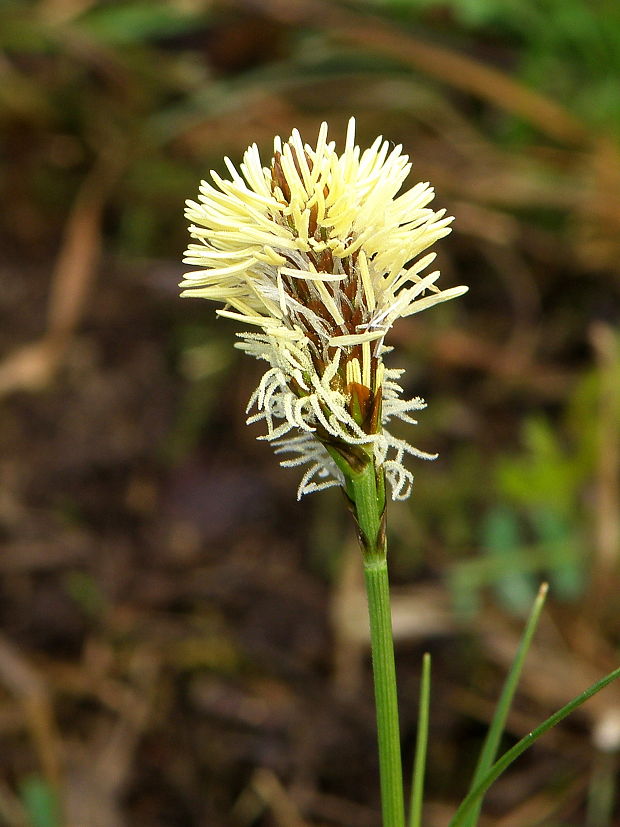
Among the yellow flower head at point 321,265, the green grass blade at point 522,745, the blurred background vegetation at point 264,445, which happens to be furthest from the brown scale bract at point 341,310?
the blurred background vegetation at point 264,445

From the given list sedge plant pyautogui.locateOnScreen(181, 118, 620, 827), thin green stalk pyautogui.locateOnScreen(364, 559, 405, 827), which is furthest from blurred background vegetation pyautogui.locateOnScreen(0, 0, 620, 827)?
sedge plant pyautogui.locateOnScreen(181, 118, 620, 827)

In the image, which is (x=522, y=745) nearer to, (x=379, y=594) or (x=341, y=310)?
(x=379, y=594)

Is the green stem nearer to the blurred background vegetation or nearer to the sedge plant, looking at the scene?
the sedge plant

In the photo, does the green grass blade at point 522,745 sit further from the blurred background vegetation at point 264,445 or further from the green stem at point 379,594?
the blurred background vegetation at point 264,445

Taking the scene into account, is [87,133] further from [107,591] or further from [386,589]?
[386,589]

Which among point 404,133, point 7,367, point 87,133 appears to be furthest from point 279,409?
point 87,133

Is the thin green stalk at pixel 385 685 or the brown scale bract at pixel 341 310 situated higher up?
the brown scale bract at pixel 341 310
